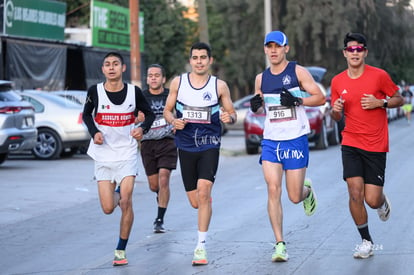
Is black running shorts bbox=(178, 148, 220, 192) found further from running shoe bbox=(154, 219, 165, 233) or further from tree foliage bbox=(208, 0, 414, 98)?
tree foliage bbox=(208, 0, 414, 98)

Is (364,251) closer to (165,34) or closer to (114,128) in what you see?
(114,128)

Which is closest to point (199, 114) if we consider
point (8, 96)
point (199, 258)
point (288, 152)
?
point (288, 152)

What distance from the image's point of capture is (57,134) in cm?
2091

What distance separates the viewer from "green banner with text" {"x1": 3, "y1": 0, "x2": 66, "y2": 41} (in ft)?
88.8

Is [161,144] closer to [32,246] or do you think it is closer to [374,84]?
[32,246]

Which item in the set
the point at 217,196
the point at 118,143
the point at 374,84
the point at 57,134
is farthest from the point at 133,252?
the point at 57,134

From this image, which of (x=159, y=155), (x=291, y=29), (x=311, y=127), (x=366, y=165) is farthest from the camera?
(x=291, y=29)

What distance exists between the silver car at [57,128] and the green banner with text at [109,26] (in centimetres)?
1061

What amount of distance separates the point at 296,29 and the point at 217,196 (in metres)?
30.1

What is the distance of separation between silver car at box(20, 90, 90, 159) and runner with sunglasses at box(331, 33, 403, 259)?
43.1 ft

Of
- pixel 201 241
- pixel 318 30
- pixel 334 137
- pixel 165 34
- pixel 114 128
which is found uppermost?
pixel 318 30

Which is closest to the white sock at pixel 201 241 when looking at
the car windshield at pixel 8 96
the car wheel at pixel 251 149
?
the car windshield at pixel 8 96

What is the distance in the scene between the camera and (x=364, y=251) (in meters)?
8.36

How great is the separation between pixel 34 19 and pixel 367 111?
21.2 metres
